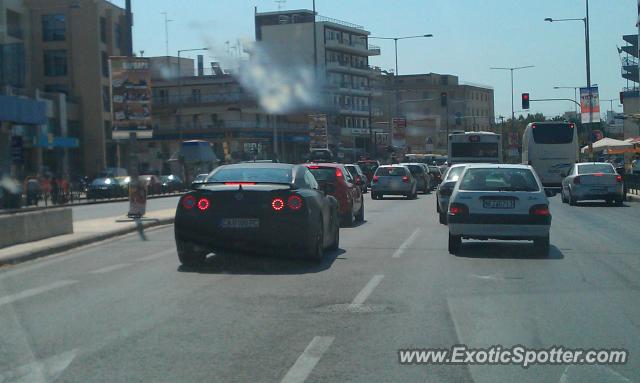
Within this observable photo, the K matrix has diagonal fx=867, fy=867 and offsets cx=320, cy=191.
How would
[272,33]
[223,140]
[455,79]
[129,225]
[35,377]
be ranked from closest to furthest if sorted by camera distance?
[35,377] < [129,225] < [223,140] < [272,33] < [455,79]

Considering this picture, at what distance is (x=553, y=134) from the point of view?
1710 inches

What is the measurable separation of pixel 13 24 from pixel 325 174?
4469 centimetres

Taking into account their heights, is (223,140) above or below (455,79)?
below

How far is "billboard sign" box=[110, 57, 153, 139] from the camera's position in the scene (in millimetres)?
24562

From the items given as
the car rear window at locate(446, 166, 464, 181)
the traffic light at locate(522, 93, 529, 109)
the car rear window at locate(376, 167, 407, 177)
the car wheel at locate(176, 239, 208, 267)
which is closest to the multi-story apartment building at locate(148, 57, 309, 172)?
the traffic light at locate(522, 93, 529, 109)

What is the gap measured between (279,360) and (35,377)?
191cm

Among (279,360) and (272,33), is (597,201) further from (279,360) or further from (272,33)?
(272,33)

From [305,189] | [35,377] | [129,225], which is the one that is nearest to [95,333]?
[35,377]

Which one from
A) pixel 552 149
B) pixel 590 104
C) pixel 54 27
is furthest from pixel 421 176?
pixel 54 27

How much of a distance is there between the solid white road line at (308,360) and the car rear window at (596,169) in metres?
26.0

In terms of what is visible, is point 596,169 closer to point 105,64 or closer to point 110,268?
point 110,268

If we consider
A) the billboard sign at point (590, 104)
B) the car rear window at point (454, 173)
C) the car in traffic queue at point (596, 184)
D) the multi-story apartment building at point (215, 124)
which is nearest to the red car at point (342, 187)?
the car rear window at point (454, 173)

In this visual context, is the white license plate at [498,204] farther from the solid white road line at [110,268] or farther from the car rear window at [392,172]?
the car rear window at [392,172]

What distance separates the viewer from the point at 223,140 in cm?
6750
